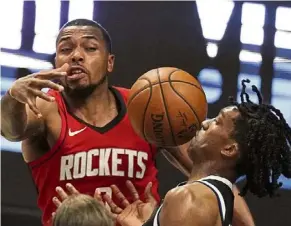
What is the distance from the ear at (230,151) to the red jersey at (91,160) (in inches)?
19.0

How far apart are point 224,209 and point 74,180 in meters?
0.69

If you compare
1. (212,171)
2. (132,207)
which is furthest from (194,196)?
(132,207)

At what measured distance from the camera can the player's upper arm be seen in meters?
2.33

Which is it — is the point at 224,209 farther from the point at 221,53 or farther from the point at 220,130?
the point at 221,53

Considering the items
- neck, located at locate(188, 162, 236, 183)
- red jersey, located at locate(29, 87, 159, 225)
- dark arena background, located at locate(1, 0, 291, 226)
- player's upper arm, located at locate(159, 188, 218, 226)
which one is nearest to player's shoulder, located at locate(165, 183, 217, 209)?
player's upper arm, located at locate(159, 188, 218, 226)

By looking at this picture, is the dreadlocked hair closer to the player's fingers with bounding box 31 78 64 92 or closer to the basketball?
the basketball

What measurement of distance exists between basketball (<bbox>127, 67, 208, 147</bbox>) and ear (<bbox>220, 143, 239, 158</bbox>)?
19 cm

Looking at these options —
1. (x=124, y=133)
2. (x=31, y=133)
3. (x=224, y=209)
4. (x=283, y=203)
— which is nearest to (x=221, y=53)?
(x=283, y=203)

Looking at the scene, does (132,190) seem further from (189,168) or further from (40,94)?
(40,94)

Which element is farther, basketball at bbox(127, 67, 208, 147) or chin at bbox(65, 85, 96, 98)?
chin at bbox(65, 85, 96, 98)

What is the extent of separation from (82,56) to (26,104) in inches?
12.3

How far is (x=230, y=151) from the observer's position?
2.56 m

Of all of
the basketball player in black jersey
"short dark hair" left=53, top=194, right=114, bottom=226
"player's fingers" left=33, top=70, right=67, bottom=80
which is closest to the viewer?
"short dark hair" left=53, top=194, right=114, bottom=226

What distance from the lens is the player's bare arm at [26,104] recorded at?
8.62 feet
